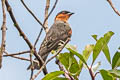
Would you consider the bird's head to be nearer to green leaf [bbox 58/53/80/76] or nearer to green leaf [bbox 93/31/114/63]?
green leaf [bbox 58/53/80/76]

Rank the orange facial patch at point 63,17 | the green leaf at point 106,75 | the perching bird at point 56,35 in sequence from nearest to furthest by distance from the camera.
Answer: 1. the green leaf at point 106,75
2. the perching bird at point 56,35
3. the orange facial patch at point 63,17

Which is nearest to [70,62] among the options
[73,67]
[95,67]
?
[73,67]

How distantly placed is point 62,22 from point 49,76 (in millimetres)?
6592

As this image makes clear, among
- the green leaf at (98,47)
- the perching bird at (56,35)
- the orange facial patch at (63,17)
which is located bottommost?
the green leaf at (98,47)

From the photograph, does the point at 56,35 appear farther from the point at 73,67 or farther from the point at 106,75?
the point at 106,75

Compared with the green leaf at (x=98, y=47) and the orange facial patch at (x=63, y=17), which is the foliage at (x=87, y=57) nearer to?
the green leaf at (x=98, y=47)

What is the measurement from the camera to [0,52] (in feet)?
7.66

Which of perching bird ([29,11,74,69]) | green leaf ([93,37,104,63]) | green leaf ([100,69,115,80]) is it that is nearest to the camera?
green leaf ([100,69,115,80])

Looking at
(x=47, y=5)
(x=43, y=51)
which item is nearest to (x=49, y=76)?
(x=47, y=5)

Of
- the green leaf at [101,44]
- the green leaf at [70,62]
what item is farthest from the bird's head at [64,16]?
the green leaf at [101,44]

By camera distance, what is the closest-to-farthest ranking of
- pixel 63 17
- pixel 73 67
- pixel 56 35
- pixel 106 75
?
1. pixel 106 75
2. pixel 73 67
3. pixel 56 35
4. pixel 63 17

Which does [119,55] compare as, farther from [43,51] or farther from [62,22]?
[62,22]

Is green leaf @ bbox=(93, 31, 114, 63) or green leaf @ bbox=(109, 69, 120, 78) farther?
green leaf @ bbox=(93, 31, 114, 63)

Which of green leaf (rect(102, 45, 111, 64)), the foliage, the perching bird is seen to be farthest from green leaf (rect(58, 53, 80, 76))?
the perching bird
